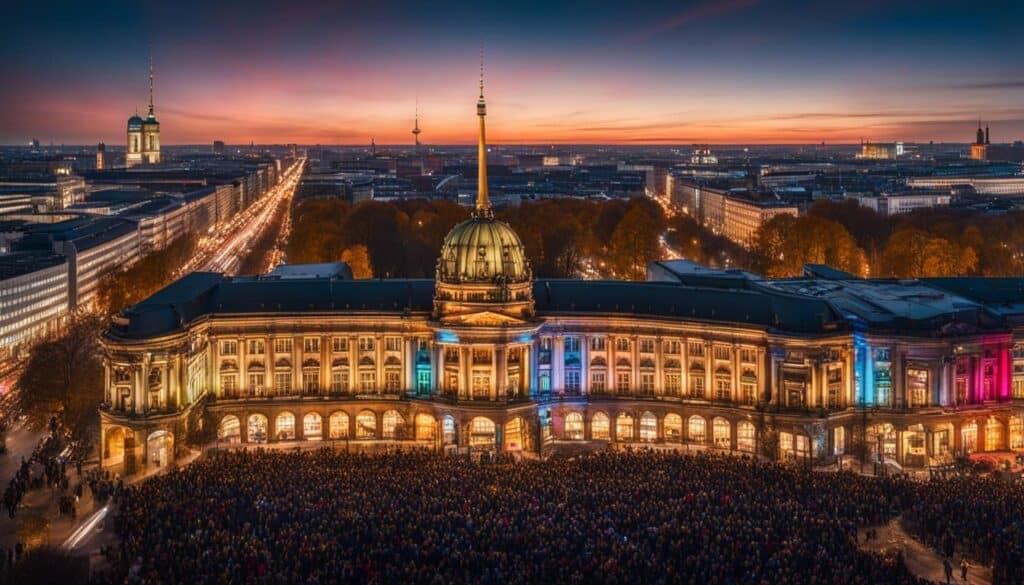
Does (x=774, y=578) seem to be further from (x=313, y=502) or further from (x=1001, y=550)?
(x=313, y=502)

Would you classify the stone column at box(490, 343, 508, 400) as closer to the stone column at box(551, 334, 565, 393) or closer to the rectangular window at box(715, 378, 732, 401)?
the stone column at box(551, 334, 565, 393)

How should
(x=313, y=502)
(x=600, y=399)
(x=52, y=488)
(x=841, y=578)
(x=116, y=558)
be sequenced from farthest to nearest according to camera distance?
(x=600, y=399), (x=52, y=488), (x=313, y=502), (x=116, y=558), (x=841, y=578)

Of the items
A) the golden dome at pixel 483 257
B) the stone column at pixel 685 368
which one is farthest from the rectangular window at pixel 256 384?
the stone column at pixel 685 368

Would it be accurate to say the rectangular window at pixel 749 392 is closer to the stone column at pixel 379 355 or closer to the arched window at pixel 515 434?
the arched window at pixel 515 434

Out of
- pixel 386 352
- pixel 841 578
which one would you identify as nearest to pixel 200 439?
pixel 386 352

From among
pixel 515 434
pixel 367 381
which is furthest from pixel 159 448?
pixel 515 434
